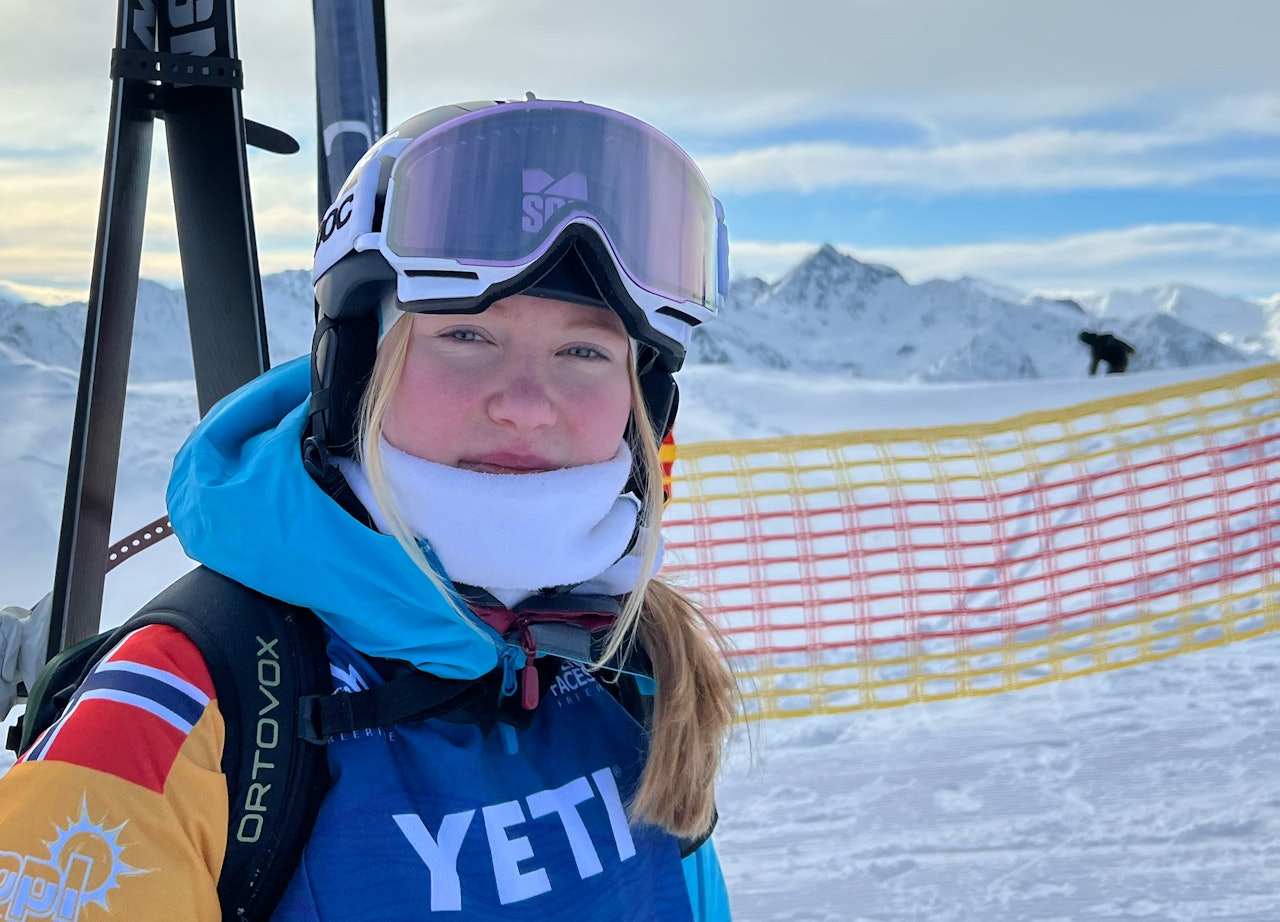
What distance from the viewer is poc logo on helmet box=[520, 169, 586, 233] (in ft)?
4.90

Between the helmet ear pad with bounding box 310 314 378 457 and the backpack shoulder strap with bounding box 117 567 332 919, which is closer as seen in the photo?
the backpack shoulder strap with bounding box 117 567 332 919

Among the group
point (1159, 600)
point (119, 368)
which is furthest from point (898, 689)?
point (119, 368)

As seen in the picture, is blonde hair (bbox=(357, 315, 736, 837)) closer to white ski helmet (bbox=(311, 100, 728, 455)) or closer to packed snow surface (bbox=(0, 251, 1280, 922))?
white ski helmet (bbox=(311, 100, 728, 455))

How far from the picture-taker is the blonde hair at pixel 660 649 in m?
1.40

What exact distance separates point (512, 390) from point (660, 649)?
47 centimetres

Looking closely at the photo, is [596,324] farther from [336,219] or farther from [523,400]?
[336,219]

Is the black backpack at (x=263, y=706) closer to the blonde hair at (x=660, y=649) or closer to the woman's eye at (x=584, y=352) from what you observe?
the blonde hair at (x=660, y=649)

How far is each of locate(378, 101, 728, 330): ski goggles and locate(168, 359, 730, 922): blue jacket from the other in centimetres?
31

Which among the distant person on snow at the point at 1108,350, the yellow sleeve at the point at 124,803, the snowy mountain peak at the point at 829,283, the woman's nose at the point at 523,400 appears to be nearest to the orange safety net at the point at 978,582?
the woman's nose at the point at 523,400

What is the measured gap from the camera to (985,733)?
4.52 meters

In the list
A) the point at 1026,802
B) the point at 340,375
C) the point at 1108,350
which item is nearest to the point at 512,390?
the point at 340,375

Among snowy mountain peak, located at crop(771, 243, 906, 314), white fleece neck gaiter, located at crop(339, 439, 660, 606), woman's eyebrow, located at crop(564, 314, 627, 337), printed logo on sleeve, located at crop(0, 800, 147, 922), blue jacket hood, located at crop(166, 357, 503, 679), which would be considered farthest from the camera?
snowy mountain peak, located at crop(771, 243, 906, 314)

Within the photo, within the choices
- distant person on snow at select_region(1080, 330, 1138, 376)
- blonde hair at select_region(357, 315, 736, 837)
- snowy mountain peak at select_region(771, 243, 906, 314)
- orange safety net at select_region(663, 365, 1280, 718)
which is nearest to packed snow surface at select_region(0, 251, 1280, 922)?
orange safety net at select_region(663, 365, 1280, 718)

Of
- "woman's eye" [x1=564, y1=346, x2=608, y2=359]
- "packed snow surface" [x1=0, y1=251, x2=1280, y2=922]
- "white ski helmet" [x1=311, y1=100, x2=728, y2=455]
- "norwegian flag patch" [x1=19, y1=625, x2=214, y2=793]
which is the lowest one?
"packed snow surface" [x1=0, y1=251, x2=1280, y2=922]
